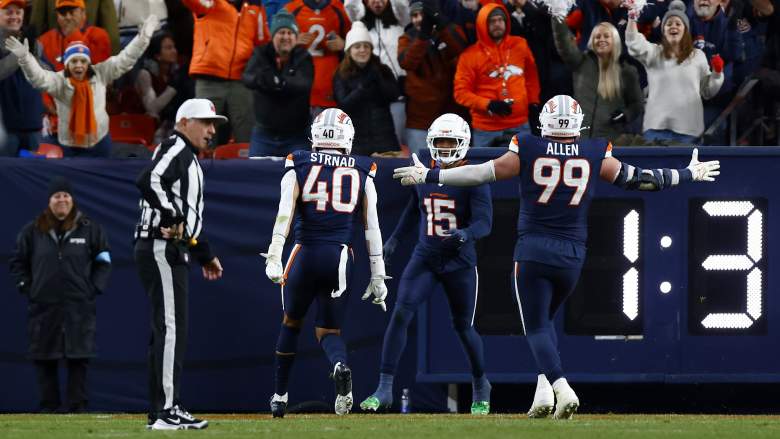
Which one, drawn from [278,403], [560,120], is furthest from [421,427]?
[560,120]

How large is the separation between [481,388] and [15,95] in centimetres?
494

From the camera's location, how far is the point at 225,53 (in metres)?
14.0

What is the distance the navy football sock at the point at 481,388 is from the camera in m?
11.6

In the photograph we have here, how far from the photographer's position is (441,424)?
1000 cm

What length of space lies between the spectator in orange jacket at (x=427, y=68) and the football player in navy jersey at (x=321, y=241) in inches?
109

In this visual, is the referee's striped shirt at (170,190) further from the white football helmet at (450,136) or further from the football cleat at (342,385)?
the white football helmet at (450,136)

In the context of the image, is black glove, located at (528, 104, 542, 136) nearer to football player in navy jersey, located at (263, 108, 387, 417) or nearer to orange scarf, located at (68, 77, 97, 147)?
football player in navy jersey, located at (263, 108, 387, 417)

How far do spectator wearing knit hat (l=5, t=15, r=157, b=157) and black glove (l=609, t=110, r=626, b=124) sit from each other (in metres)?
4.08

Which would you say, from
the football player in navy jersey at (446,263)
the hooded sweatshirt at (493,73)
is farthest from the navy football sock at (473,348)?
the hooded sweatshirt at (493,73)

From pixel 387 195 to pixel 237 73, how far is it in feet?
6.95

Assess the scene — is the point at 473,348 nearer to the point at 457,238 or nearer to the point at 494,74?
the point at 457,238

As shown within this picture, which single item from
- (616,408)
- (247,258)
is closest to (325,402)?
(247,258)

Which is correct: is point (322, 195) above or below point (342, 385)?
above

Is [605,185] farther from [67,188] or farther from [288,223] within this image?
[67,188]
